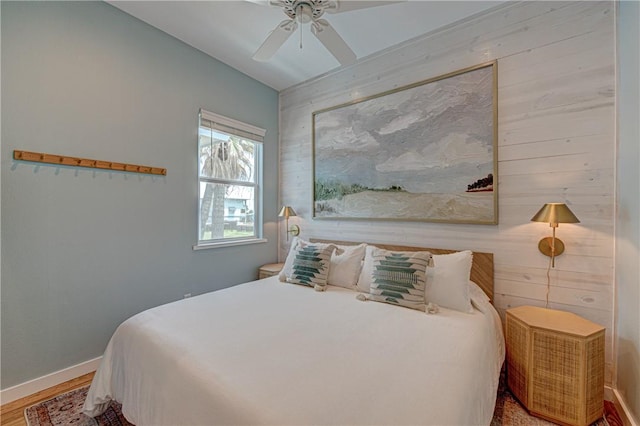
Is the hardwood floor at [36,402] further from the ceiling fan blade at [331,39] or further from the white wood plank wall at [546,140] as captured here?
the ceiling fan blade at [331,39]

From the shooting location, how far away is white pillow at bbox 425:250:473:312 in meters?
1.94

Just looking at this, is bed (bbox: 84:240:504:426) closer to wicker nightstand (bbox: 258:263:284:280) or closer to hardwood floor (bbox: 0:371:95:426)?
hardwood floor (bbox: 0:371:95:426)

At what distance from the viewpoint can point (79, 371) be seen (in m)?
2.11

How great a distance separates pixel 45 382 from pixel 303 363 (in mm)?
2162

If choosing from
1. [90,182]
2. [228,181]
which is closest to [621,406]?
[228,181]

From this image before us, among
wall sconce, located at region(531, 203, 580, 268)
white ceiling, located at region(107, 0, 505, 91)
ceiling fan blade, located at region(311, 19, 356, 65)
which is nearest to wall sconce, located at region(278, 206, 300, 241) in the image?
white ceiling, located at region(107, 0, 505, 91)

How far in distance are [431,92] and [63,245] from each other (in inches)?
134

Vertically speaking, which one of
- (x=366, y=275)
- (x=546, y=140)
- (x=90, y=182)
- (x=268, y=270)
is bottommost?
(x=268, y=270)

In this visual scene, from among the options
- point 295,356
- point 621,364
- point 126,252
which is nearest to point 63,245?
point 126,252

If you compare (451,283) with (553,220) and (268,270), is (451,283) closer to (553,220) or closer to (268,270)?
Answer: (553,220)

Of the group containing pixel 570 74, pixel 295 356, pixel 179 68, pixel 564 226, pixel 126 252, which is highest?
pixel 179 68

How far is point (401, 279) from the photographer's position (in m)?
2.02

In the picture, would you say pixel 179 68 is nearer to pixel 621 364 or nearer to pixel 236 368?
pixel 236 368

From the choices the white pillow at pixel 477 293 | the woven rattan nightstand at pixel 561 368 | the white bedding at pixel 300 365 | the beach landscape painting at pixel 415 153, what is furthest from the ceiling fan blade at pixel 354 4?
the woven rattan nightstand at pixel 561 368
